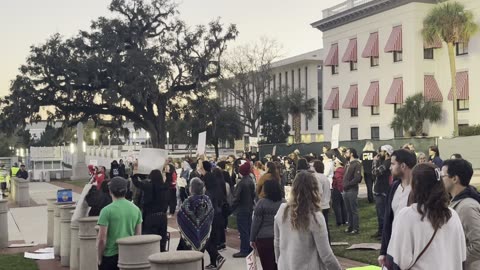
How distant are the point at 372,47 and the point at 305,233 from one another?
141 feet

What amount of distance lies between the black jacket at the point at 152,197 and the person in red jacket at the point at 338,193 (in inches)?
228

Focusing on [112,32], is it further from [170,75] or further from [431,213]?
[431,213]

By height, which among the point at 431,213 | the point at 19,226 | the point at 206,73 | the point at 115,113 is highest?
the point at 206,73

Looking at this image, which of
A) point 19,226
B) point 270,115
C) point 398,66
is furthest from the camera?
point 270,115

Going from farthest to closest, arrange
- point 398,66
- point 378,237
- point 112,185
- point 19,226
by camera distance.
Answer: point 398,66 < point 19,226 < point 378,237 < point 112,185

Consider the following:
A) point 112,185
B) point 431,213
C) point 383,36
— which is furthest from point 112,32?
point 431,213

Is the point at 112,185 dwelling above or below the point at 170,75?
below

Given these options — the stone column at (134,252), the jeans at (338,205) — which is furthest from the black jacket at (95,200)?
the jeans at (338,205)

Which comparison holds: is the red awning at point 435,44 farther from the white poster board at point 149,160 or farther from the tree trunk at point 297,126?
the white poster board at point 149,160

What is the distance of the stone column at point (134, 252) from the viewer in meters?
6.20

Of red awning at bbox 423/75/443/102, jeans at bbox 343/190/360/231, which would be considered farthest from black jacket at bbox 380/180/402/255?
red awning at bbox 423/75/443/102

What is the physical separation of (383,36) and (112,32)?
21385mm

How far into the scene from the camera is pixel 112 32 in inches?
1673

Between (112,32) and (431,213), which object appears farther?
(112,32)
